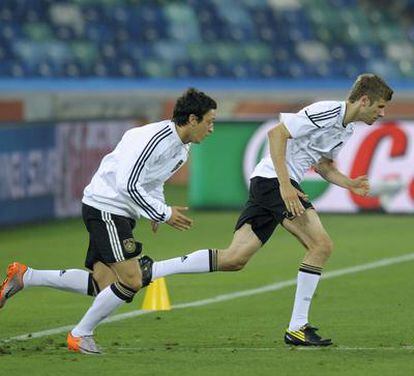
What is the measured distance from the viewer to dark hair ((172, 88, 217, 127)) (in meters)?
9.09

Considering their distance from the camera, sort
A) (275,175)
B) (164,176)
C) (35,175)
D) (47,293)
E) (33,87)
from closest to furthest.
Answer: (164,176), (275,175), (47,293), (35,175), (33,87)

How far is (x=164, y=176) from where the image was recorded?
A: 30.0 feet

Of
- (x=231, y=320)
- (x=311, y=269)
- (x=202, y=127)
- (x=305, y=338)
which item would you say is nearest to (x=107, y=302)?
(x=202, y=127)

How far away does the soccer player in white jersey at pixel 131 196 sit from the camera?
8891 mm

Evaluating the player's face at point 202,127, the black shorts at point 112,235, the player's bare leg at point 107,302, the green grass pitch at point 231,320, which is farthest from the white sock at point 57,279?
the player's face at point 202,127

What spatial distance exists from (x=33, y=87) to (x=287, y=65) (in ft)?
17.7

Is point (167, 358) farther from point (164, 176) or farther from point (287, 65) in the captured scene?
point (287, 65)

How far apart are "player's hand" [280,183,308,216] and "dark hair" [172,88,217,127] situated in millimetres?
730

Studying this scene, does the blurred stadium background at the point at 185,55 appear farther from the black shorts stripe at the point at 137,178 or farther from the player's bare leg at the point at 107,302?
the black shorts stripe at the point at 137,178

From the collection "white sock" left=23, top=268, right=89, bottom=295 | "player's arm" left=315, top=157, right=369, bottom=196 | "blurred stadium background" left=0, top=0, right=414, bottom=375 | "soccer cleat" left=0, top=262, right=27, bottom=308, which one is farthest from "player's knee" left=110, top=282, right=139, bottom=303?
"player's arm" left=315, top=157, right=369, bottom=196

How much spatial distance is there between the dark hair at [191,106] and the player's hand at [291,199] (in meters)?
0.73

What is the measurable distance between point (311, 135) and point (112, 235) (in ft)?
5.31

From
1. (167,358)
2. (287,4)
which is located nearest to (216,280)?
(167,358)

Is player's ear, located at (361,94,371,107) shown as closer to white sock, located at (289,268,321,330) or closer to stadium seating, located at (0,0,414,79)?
white sock, located at (289,268,321,330)
